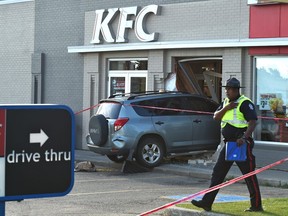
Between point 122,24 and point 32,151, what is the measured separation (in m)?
15.7

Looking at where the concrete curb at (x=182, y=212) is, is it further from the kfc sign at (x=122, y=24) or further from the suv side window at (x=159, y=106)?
the kfc sign at (x=122, y=24)

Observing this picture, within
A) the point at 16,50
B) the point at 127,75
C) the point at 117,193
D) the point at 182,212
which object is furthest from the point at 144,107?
the point at 16,50

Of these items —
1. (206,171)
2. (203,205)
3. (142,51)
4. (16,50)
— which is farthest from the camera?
(16,50)

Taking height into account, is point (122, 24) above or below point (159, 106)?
above

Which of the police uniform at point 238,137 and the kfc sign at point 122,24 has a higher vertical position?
the kfc sign at point 122,24

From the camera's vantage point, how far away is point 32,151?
3479 millimetres

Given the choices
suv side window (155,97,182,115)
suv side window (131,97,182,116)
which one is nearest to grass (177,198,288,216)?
suv side window (131,97,182,116)

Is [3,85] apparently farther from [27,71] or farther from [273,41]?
[273,41]

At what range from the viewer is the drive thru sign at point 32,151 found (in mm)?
3453

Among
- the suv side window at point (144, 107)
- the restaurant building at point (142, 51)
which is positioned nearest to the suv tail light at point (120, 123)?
the suv side window at point (144, 107)

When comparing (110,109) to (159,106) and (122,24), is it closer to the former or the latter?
(159,106)

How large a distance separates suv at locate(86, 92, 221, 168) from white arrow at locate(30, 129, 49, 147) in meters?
11.1

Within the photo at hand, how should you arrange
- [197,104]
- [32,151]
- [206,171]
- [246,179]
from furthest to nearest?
[197,104]
[206,171]
[246,179]
[32,151]

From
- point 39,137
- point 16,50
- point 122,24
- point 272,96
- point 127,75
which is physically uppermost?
point 122,24
